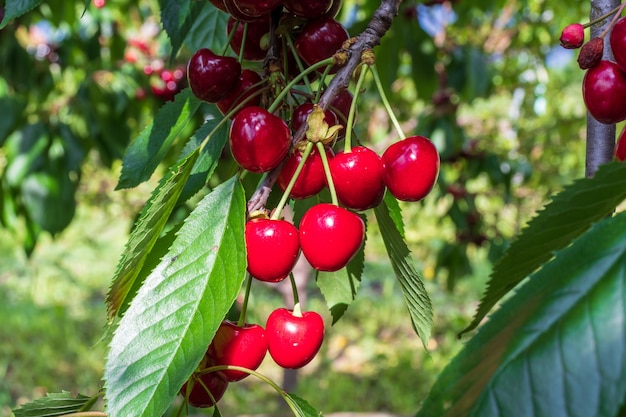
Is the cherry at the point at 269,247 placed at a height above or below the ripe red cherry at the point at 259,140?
below

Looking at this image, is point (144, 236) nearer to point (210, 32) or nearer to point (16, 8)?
point (16, 8)

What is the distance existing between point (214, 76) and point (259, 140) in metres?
0.17

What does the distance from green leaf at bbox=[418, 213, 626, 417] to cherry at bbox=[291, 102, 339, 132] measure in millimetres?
382

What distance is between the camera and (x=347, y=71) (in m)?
0.73

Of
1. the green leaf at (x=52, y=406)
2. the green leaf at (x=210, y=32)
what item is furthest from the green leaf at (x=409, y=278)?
the green leaf at (x=210, y=32)

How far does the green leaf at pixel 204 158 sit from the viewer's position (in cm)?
78

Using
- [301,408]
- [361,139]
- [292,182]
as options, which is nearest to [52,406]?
[301,408]

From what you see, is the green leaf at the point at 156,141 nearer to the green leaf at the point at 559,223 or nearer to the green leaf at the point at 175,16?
the green leaf at the point at 175,16

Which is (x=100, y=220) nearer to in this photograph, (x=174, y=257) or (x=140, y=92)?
(x=140, y=92)

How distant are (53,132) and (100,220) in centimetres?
586

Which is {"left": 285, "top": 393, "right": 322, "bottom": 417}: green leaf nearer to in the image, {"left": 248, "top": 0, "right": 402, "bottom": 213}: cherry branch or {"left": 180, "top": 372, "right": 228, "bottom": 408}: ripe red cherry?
{"left": 180, "top": 372, "right": 228, "bottom": 408}: ripe red cherry

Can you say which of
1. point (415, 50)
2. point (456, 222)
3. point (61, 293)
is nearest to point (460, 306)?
point (456, 222)

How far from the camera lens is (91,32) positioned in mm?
3141

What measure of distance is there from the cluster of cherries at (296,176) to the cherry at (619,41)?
0.21 m
